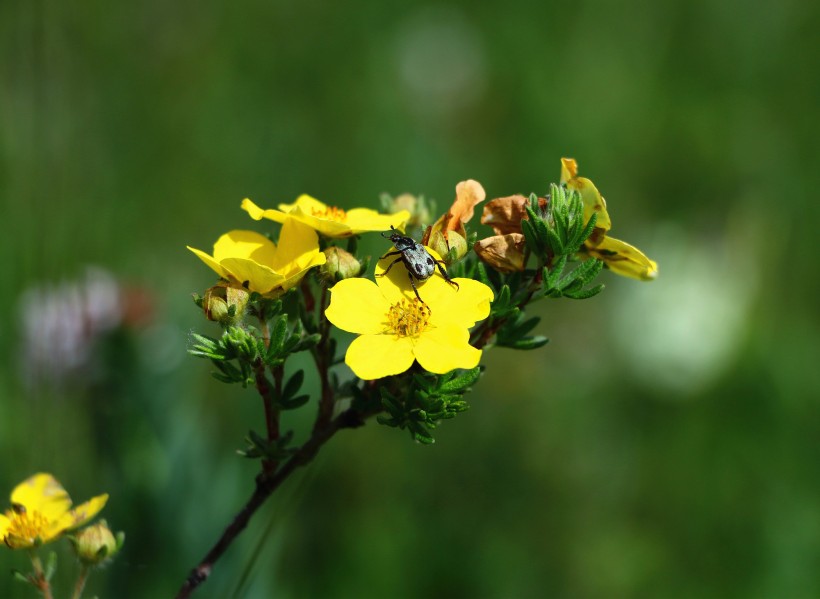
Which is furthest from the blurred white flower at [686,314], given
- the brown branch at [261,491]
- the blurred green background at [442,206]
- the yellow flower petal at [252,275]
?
the yellow flower petal at [252,275]

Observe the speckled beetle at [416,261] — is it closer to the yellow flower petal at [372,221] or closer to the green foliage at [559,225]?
the yellow flower petal at [372,221]

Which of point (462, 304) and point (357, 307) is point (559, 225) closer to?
point (462, 304)

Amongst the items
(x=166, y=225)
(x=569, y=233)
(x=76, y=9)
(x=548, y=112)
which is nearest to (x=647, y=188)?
(x=548, y=112)

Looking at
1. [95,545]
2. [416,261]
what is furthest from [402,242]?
[95,545]

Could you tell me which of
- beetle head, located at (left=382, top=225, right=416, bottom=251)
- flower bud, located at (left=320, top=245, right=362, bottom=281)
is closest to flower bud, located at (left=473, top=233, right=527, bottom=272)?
beetle head, located at (left=382, top=225, right=416, bottom=251)

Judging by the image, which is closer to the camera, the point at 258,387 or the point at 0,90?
the point at 258,387

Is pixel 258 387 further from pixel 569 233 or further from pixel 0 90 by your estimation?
pixel 0 90
